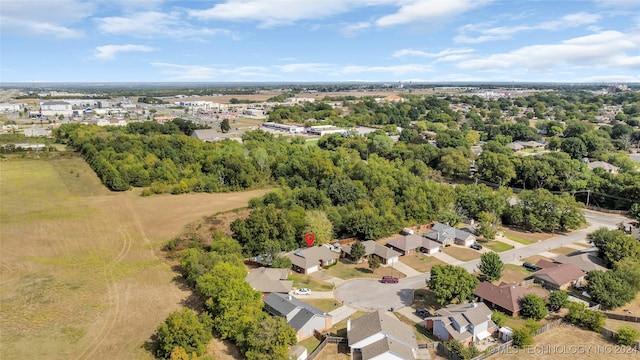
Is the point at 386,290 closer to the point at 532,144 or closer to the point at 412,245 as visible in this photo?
the point at 412,245

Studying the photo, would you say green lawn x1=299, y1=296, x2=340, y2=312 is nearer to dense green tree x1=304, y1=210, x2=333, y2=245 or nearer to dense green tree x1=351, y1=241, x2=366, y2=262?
dense green tree x1=351, y1=241, x2=366, y2=262

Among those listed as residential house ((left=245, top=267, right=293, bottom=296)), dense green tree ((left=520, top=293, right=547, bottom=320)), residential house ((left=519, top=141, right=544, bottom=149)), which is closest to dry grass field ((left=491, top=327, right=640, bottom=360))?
dense green tree ((left=520, top=293, right=547, bottom=320))

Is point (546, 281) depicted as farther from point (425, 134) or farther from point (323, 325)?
point (425, 134)

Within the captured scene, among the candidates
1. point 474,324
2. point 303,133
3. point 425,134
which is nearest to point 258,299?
point 474,324

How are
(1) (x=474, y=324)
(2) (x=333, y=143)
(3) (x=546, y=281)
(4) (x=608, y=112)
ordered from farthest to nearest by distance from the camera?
(4) (x=608, y=112), (2) (x=333, y=143), (3) (x=546, y=281), (1) (x=474, y=324)

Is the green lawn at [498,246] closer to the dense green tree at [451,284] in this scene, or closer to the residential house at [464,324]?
the dense green tree at [451,284]

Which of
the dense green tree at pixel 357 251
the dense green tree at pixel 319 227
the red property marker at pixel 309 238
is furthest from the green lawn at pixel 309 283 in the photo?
the dense green tree at pixel 319 227
